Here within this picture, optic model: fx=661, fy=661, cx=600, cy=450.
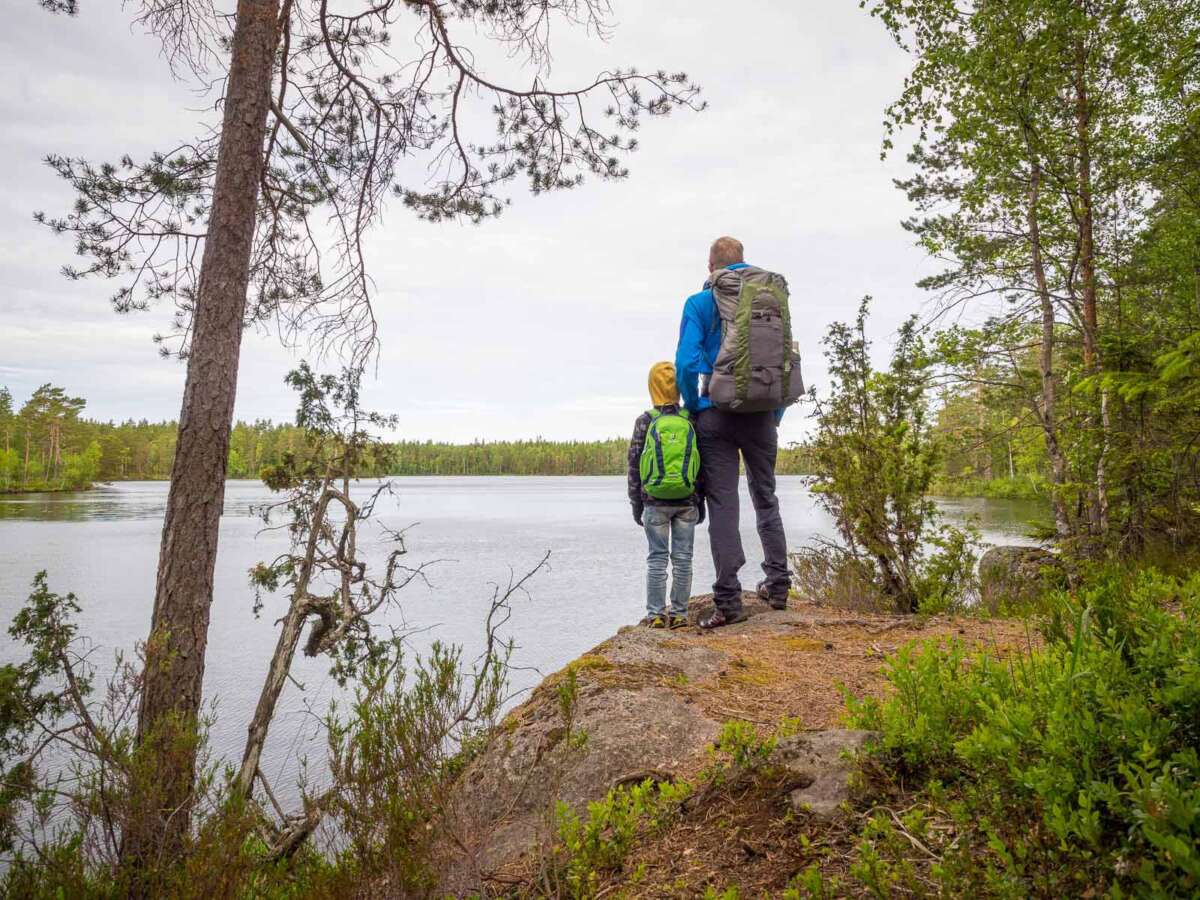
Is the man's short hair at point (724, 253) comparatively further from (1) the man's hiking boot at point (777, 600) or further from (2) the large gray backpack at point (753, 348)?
(1) the man's hiking boot at point (777, 600)

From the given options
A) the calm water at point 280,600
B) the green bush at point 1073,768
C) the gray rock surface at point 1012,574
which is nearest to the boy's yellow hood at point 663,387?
the calm water at point 280,600

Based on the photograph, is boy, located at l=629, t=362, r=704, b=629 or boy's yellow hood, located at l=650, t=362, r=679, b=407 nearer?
boy, located at l=629, t=362, r=704, b=629

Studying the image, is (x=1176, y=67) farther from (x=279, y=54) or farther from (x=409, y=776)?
(x=279, y=54)

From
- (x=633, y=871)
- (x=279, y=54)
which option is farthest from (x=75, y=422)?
(x=633, y=871)

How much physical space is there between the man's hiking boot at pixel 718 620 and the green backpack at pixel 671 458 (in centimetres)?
91

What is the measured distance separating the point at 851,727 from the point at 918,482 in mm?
3719

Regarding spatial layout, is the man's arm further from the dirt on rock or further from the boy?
the dirt on rock

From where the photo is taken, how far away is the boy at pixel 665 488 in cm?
455

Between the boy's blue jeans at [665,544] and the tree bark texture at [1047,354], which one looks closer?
the boy's blue jeans at [665,544]

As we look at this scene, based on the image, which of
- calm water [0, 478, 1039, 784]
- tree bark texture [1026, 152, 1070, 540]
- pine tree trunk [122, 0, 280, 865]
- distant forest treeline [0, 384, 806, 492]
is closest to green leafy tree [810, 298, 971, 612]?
calm water [0, 478, 1039, 784]

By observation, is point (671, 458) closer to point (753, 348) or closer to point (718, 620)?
point (753, 348)

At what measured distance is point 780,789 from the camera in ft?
6.72

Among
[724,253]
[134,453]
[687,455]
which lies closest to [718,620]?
[687,455]

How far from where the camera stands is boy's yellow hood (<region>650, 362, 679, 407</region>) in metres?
4.82
